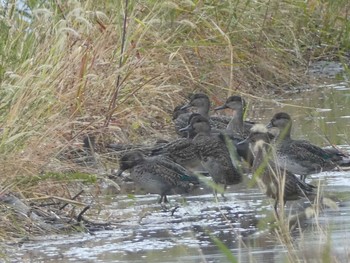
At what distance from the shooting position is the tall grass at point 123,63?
32.3ft

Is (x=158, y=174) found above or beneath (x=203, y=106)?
beneath

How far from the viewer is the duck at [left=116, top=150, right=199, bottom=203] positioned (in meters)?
10.2

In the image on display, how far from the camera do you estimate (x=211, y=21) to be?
1499 centimetres

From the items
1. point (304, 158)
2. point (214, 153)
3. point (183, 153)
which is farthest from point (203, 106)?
point (304, 158)

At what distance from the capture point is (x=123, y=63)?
12.1 meters

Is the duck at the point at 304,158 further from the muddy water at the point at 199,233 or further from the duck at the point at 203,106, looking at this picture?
the duck at the point at 203,106

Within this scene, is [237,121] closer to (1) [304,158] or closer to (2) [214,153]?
(2) [214,153]

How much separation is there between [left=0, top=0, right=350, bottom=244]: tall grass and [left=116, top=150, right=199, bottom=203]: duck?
1.44 ft

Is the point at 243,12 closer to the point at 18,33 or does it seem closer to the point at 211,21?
the point at 211,21

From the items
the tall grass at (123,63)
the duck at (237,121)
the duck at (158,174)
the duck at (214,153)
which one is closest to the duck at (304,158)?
the duck at (214,153)

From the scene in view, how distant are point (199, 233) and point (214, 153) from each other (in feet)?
8.16

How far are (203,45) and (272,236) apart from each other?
6.29 meters

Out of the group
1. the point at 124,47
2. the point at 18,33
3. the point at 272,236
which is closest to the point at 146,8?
the point at 124,47

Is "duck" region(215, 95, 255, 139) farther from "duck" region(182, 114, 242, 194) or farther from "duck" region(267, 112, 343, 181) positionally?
"duck" region(267, 112, 343, 181)
